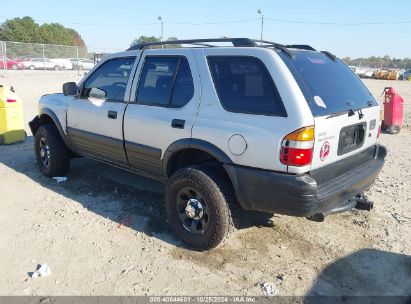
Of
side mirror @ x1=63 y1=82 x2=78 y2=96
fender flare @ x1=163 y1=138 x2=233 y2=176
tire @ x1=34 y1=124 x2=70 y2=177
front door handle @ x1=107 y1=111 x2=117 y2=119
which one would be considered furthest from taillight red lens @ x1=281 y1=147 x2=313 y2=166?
tire @ x1=34 y1=124 x2=70 y2=177

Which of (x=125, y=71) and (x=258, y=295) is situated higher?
(x=125, y=71)

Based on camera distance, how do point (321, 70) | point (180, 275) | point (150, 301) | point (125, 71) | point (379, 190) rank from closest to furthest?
point (150, 301)
point (180, 275)
point (321, 70)
point (125, 71)
point (379, 190)

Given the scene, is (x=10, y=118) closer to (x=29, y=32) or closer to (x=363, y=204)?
(x=363, y=204)

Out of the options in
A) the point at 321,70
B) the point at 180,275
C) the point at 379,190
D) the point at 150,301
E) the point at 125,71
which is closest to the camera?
the point at 150,301

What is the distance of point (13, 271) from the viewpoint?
3.28 m

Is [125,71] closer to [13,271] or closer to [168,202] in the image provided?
[168,202]

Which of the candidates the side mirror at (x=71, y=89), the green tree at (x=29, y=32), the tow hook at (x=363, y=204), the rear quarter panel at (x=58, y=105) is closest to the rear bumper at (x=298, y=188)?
the tow hook at (x=363, y=204)

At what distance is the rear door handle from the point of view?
3660 millimetres

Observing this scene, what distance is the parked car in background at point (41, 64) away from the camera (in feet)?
112

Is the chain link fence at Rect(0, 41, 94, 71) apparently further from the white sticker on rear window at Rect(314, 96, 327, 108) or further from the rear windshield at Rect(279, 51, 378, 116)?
the white sticker on rear window at Rect(314, 96, 327, 108)

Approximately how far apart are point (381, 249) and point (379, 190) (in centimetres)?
167

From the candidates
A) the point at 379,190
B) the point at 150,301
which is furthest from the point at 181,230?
the point at 379,190

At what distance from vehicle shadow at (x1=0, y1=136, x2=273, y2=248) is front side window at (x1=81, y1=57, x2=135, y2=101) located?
1257 mm

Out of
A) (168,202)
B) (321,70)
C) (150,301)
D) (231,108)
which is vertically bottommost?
(150,301)
